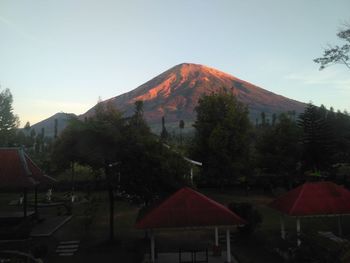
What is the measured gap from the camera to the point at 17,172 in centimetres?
2341

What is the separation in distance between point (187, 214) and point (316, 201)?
6.70 meters

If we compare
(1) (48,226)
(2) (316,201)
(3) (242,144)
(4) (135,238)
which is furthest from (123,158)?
(3) (242,144)

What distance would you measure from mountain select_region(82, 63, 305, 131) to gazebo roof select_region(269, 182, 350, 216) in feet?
484

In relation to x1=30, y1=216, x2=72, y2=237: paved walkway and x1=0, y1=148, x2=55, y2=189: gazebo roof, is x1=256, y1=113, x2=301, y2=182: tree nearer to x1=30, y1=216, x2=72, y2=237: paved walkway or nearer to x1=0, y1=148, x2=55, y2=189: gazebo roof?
x1=30, y1=216, x2=72, y2=237: paved walkway

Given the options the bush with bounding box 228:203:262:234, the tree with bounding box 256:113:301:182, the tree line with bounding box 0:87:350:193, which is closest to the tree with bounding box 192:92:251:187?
the tree line with bounding box 0:87:350:193

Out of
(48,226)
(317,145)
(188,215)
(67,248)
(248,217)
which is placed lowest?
(67,248)

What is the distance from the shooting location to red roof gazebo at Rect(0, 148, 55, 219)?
74.0 ft

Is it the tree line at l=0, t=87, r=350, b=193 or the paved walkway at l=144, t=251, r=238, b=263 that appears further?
the tree line at l=0, t=87, r=350, b=193

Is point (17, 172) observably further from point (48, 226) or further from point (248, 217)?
point (248, 217)

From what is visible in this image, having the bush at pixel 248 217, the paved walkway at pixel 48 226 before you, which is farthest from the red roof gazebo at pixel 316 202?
the paved walkway at pixel 48 226

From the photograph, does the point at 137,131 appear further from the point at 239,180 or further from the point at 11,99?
the point at 11,99

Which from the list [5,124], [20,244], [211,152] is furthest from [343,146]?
[5,124]

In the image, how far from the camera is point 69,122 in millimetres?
21750

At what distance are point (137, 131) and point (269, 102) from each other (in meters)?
165
